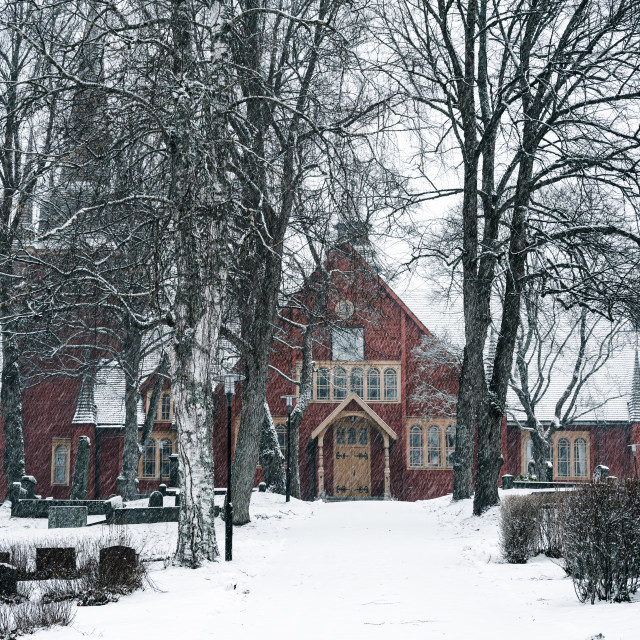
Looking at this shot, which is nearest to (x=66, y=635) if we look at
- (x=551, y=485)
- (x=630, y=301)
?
(x=630, y=301)

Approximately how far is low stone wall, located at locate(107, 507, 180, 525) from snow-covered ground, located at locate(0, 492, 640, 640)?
2283 millimetres

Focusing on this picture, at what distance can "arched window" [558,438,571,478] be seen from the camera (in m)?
36.6

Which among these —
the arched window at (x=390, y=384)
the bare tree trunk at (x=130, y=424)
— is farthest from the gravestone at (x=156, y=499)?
the arched window at (x=390, y=384)

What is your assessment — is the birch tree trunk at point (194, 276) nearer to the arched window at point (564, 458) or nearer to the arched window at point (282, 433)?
the arched window at point (282, 433)

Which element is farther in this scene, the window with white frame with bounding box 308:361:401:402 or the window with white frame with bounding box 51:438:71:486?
the window with white frame with bounding box 308:361:401:402

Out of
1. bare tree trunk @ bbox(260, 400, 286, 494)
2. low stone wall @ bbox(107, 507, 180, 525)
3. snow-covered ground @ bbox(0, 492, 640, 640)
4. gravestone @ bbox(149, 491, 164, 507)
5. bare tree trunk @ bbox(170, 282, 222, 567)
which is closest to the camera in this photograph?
snow-covered ground @ bbox(0, 492, 640, 640)

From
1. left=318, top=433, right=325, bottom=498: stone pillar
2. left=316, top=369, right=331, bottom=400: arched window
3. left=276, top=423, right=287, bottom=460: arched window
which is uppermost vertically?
left=316, top=369, right=331, bottom=400: arched window

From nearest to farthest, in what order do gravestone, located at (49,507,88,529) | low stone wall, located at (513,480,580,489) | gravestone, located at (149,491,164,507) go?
gravestone, located at (49,507,88,529) < gravestone, located at (149,491,164,507) < low stone wall, located at (513,480,580,489)

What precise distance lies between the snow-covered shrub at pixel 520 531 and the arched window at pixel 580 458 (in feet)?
83.5

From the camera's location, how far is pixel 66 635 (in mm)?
7434

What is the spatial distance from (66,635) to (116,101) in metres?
8.23

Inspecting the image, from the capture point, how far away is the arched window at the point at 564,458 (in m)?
36.6

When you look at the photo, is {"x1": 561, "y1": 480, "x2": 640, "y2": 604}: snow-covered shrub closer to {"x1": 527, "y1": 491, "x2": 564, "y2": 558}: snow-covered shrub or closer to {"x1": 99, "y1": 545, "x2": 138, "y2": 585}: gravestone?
{"x1": 527, "y1": 491, "x2": 564, "y2": 558}: snow-covered shrub

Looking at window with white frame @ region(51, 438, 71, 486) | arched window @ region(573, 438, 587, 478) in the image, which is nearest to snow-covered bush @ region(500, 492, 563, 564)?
arched window @ region(573, 438, 587, 478)
